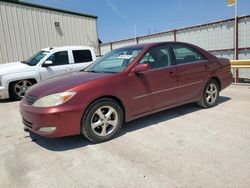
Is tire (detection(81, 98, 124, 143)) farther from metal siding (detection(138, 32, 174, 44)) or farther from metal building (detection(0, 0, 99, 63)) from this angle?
metal building (detection(0, 0, 99, 63))

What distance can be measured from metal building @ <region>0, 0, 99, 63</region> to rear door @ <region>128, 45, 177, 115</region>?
10150mm

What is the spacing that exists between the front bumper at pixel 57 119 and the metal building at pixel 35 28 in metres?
10.0

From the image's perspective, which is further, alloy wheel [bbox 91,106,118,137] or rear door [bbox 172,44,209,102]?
rear door [bbox 172,44,209,102]

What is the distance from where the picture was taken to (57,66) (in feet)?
26.9

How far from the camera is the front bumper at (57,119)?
3432 millimetres

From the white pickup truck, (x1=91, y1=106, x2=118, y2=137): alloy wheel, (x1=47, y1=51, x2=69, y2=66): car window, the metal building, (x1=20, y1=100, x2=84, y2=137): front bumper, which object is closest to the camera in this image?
(x1=20, y1=100, x2=84, y2=137): front bumper

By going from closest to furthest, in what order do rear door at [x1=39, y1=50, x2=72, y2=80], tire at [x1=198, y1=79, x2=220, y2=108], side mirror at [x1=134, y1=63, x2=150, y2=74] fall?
1. side mirror at [x1=134, y1=63, x2=150, y2=74]
2. tire at [x1=198, y1=79, x2=220, y2=108]
3. rear door at [x1=39, y1=50, x2=72, y2=80]

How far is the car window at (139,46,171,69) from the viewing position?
4.44 metres

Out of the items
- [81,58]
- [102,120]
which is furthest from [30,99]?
[81,58]

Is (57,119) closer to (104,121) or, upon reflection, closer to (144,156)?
(104,121)

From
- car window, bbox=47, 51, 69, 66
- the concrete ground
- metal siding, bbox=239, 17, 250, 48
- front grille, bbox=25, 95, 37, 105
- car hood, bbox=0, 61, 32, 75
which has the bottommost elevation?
the concrete ground

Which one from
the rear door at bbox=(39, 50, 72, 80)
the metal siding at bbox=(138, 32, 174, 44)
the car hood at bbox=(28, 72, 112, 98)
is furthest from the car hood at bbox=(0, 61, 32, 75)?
the metal siding at bbox=(138, 32, 174, 44)

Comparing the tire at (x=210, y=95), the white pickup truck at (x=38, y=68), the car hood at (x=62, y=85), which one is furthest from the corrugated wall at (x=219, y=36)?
the car hood at (x=62, y=85)

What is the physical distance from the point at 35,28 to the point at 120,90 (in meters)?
10.9
